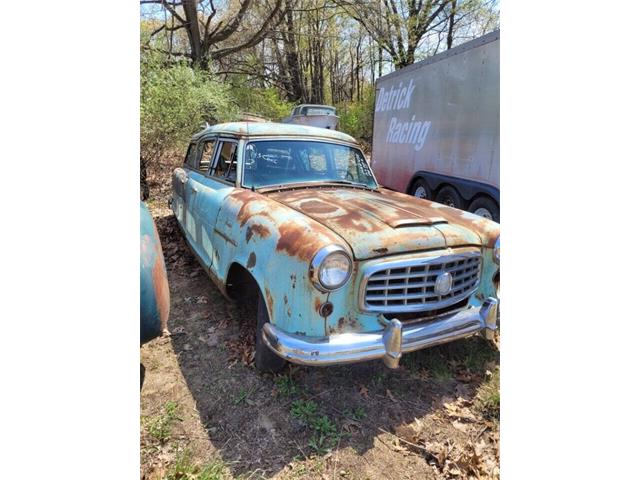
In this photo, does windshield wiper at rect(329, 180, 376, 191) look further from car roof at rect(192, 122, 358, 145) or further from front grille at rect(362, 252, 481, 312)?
front grille at rect(362, 252, 481, 312)

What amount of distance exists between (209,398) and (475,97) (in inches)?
204

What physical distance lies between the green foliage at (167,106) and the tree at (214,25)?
5392 mm

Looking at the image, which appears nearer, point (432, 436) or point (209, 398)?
point (432, 436)

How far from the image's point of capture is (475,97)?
5.53m

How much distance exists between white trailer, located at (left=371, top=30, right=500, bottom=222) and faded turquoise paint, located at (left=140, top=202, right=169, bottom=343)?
175 inches

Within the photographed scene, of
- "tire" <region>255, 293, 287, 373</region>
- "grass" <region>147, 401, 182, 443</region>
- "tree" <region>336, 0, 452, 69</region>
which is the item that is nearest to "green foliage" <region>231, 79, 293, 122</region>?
"tree" <region>336, 0, 452, 69</region>

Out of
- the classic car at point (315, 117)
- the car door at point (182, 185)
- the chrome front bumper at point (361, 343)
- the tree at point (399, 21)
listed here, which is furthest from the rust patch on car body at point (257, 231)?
the tree at point (399, 21)

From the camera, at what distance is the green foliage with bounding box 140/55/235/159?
815cm

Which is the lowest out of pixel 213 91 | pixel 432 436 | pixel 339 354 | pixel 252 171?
pixel 432 436

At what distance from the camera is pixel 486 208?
5.43 meters

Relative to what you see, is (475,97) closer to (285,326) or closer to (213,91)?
(285,326)

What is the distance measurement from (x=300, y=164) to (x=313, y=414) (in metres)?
2.20

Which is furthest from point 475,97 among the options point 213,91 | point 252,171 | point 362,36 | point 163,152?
point 362,36

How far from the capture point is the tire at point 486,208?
5.23 metres
